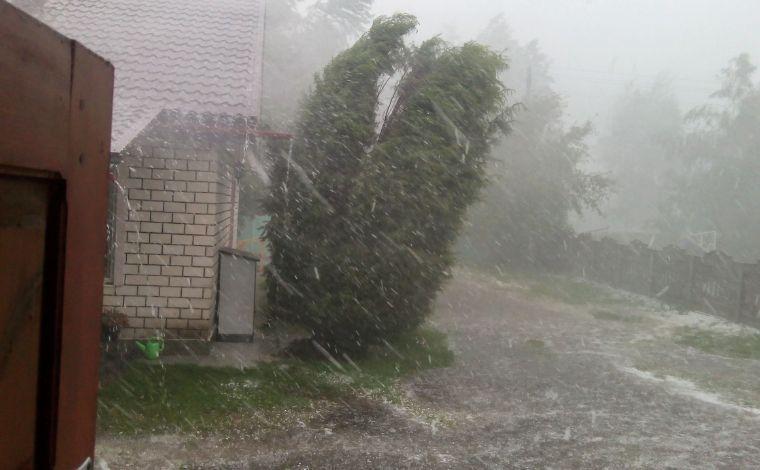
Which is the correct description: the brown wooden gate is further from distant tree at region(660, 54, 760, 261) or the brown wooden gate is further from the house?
distant tree at region(660, 54, 760, 261)

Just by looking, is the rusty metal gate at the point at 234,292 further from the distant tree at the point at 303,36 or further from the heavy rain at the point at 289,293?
the distant tree at the point at 303,36

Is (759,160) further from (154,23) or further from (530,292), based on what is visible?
(154,23)

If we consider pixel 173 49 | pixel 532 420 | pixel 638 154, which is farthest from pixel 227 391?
pixel 638 154

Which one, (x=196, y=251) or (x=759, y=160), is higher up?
(x=759, y=160)

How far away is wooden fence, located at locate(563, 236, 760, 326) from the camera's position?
13266 millimetres

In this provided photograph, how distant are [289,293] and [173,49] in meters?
3.75

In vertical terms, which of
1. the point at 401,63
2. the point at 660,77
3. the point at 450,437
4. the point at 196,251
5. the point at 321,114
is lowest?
the point at 450,437

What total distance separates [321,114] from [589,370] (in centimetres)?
481

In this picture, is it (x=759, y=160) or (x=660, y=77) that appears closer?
(x=759, y=160)

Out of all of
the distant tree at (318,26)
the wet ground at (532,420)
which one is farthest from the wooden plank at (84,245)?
the distant tree at (318,26)

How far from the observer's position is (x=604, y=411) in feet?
22.2

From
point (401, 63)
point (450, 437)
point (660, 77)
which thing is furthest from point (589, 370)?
point (660, 77)

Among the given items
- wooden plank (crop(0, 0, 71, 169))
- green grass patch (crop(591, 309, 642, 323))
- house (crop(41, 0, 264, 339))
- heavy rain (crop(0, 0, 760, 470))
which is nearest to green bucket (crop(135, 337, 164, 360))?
heavy rain (crop(0, 0, 760, 470))

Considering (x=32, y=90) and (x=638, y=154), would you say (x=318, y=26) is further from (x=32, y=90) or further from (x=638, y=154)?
(x=32, y=90)
